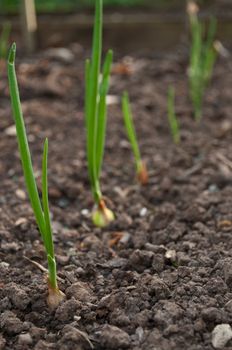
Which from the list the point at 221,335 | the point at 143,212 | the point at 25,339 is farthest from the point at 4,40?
the point at 221,335

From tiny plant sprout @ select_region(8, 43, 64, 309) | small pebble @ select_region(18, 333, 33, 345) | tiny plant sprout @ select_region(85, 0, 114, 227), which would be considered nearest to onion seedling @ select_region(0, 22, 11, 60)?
tiny plant sprout @ select_region(85, 0, 114, 227)

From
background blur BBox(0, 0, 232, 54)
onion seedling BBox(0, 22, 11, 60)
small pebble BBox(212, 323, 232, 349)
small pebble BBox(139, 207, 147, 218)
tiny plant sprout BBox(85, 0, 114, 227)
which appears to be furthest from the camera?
background blur BBox(0, 0, 232, 54)

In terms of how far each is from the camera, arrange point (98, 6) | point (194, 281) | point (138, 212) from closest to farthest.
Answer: point (194, 281) → point (98, 6) → point (138, 212)

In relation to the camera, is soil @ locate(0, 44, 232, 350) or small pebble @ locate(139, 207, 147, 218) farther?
small pebble @ locate(139, 207, 147, 218)

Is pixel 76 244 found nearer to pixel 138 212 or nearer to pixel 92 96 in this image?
pixel 138 212

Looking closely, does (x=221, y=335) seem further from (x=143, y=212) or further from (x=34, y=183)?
(x=143, y=212)

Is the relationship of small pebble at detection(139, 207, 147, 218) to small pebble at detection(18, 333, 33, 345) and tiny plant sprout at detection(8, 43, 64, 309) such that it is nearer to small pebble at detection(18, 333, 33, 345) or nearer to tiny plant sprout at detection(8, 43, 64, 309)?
tiny plant sprout at detection(8, 43, 64, 309)

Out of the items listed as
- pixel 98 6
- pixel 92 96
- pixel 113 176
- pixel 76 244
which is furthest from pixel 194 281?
pixel 113 176
